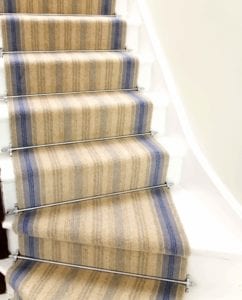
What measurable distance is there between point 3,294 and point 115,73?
1.17 meters

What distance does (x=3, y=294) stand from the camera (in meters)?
1.34

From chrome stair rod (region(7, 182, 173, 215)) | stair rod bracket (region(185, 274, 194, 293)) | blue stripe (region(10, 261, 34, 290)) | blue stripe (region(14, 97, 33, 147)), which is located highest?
blue stripe (region(14, 97, 33, 147))

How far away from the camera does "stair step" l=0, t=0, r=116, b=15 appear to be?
1.93 m

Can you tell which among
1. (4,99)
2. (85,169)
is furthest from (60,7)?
(85,169)

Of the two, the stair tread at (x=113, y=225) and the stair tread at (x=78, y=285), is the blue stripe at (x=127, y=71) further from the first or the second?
the stair tread at (x=78, y=285)

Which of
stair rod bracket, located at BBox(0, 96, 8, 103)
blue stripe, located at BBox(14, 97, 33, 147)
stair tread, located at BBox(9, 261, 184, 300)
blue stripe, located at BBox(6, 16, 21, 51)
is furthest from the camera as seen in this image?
blue stripe, located at BBox(6, 16, 21, 51)

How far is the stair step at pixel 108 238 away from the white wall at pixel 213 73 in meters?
0.32

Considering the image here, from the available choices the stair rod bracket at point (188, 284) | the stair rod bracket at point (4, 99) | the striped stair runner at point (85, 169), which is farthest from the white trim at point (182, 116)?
the stair rod bracket at point (4, 99)

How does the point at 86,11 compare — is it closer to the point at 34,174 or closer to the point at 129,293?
the point at 34,174

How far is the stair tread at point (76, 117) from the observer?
141 cm

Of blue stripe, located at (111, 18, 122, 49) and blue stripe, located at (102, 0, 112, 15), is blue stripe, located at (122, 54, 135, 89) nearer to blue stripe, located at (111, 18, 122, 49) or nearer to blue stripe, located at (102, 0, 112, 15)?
blue stripe, located at (111, 18, 122, 49)

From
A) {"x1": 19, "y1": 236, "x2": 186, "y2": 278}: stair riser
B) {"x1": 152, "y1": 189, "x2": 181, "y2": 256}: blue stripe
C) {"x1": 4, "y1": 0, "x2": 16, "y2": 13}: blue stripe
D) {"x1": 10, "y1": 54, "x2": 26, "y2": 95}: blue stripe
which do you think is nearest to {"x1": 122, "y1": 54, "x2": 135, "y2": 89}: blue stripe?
{"x1": 10, "y1": 54, "x2": 26, "y2": 95}: blue stripe

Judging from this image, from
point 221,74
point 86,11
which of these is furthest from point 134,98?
point 86,11

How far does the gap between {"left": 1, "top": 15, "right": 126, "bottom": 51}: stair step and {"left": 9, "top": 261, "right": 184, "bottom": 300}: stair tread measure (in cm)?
114
